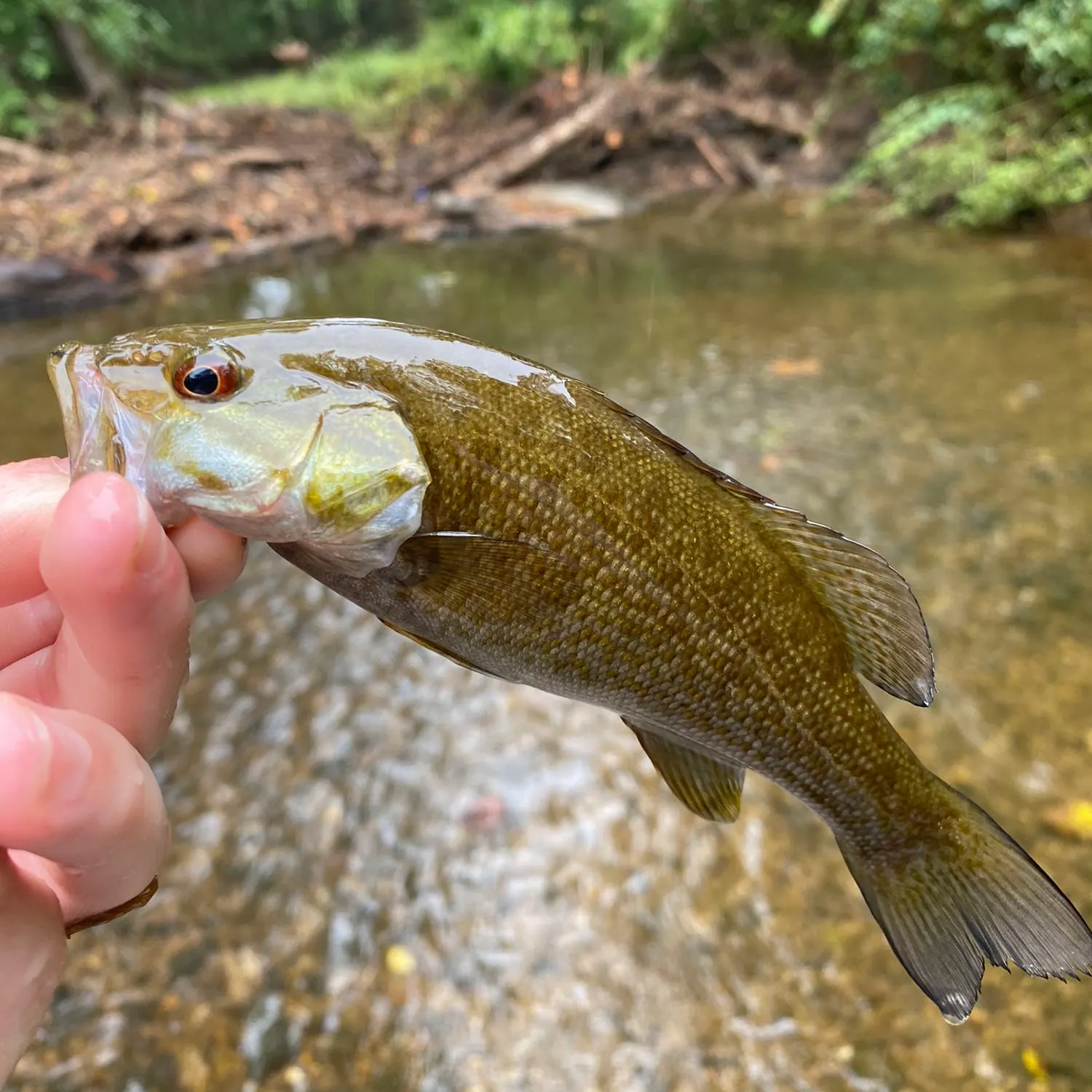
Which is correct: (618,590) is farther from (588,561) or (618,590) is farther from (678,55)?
(678,55)

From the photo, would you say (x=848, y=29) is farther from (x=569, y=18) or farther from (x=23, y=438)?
(x=23, y=438)

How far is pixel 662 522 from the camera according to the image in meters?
1.41

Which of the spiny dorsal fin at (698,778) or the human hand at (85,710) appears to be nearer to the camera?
the human hand at (85,710)

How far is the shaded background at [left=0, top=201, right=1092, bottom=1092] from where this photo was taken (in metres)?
2.36

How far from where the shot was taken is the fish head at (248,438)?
3.95 ft

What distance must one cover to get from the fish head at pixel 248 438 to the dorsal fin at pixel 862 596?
17.6 inches

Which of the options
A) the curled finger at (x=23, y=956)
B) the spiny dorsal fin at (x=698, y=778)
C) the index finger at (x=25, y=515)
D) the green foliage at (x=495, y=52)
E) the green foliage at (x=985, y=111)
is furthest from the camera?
the green foliage at (x=495, y=52)

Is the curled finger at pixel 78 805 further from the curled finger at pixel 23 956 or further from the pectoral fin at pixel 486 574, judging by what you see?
the pectoral fin at pixel 486 574

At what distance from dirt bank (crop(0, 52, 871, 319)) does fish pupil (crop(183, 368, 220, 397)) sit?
874 cm

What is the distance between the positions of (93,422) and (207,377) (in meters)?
0.17

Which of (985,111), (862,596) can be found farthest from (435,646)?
(985,111)

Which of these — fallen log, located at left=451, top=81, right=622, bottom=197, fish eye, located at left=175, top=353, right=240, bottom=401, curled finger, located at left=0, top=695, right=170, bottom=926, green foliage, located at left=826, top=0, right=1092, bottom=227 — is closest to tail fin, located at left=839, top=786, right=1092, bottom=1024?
curled finger, located at left=0, top=695, right=170, bottom=926

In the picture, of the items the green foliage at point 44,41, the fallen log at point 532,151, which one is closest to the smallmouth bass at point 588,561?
the fallen log at point 532,151

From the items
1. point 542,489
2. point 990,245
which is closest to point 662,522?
point 542,489
